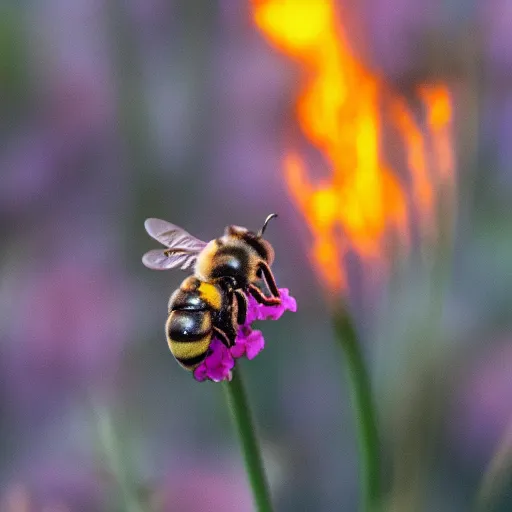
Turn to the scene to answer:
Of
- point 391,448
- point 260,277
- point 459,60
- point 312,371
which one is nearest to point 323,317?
point 312,371

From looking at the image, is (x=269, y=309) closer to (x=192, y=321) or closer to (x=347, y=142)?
(x=192, y=321)

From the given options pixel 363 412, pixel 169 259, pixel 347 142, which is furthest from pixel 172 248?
pixel 347 142

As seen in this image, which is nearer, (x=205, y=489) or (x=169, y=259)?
(x=169, y=259)

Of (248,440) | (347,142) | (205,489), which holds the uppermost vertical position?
(347,142)

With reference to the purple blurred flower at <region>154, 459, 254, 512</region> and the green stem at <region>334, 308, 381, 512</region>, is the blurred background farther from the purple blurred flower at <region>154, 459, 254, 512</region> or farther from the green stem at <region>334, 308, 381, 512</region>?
the green stem at <region>334, 308, 381, 512</region>

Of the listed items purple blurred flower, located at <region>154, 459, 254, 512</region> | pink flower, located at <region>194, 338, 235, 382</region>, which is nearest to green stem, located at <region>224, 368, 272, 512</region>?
pink flower, located at <region>194, 338, 235, 382</region>

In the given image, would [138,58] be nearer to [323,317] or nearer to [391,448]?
[323,317]

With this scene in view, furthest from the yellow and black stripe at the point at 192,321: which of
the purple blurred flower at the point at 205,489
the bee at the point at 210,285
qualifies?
the purple blurred flower at the point at 205,489
